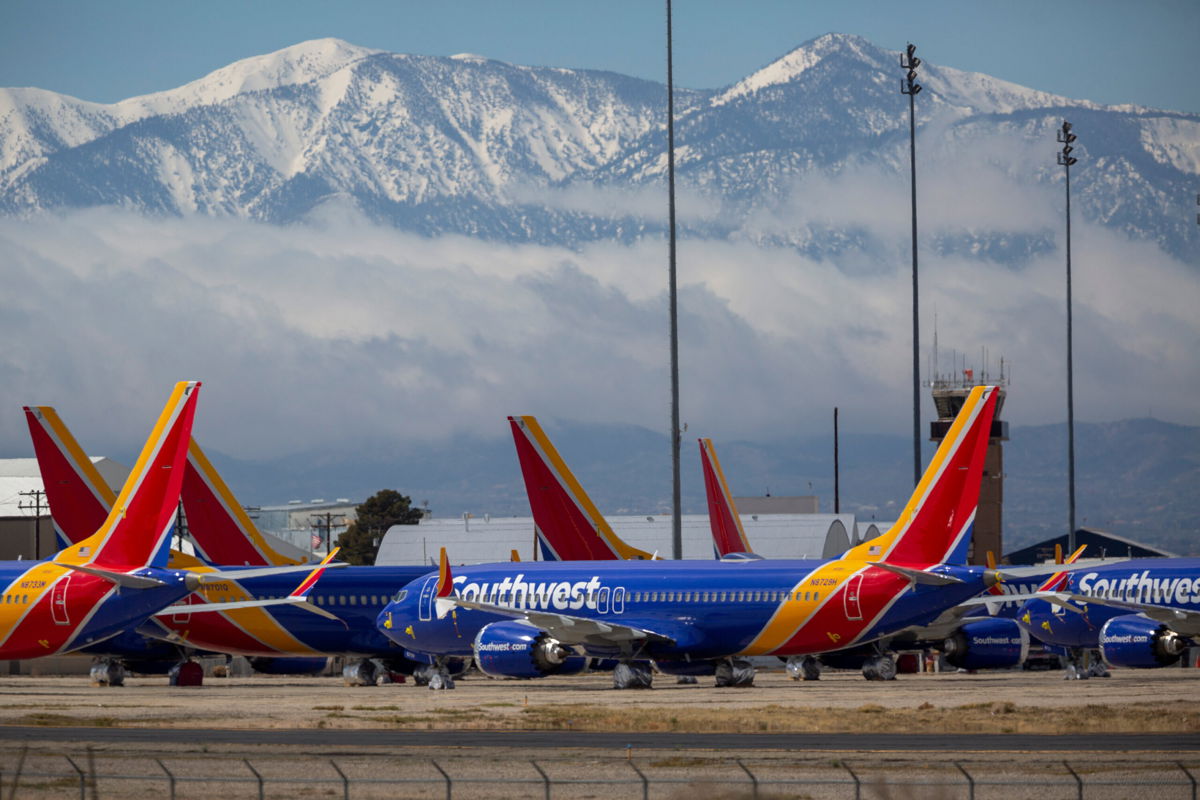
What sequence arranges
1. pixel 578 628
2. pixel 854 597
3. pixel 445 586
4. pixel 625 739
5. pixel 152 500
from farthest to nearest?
pixel 445 586 < pixel 578 628 < pixel 854 597 < pixel 152 500 < pixel 625 739

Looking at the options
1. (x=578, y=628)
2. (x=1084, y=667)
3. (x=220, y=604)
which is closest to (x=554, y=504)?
(x=578, y=628)

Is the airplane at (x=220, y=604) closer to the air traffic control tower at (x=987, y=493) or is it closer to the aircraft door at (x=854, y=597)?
the aircraft door at (x=854, y=597)

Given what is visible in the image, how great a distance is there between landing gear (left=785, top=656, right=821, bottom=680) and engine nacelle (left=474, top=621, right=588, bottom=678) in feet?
31.3

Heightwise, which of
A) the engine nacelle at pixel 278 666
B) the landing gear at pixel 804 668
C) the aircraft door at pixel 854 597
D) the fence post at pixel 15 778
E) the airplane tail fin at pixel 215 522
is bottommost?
the engine nacelle at pixel 278 666

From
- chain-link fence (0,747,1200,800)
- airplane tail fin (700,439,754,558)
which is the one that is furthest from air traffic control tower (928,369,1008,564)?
chain-link fence (0,747,1200,800)

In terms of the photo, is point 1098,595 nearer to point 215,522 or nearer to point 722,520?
point 722,520

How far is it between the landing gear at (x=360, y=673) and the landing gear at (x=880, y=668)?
15.9 meters

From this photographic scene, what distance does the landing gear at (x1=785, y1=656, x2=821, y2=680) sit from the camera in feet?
192

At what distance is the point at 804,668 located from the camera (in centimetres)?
5881

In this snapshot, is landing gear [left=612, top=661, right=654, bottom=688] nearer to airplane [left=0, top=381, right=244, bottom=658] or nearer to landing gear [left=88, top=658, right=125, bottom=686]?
airplane [left=0, top=381, right=244, bottom=658]

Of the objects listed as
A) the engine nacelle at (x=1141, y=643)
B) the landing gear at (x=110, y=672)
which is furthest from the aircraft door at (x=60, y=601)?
the engine nacelle at (x=1141, y=643)

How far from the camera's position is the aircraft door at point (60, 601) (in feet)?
148

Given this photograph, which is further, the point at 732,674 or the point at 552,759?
the point at 732,674

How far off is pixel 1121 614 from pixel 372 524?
123234 mm
